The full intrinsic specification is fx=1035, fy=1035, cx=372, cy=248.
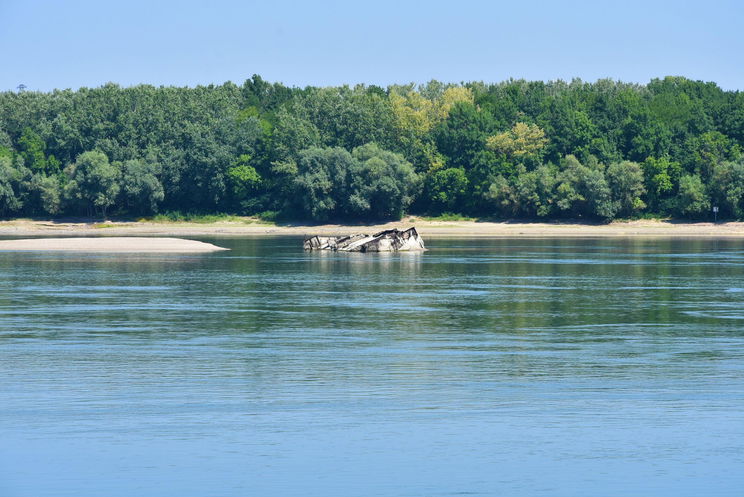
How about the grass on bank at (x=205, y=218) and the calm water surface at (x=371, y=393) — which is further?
the grass on bank at (x=205, y=218)

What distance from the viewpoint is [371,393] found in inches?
870

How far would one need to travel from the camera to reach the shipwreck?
87.6 meters

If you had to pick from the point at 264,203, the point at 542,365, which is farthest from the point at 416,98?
the point at 542,365

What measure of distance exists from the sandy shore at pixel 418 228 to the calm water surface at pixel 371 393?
7632 centimetres

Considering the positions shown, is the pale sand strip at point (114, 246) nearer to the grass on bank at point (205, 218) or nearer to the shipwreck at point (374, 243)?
the shipwreck at point (374, 243)

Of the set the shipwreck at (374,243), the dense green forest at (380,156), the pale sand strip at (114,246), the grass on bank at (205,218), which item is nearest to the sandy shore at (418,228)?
the grass on bank at (205,218)

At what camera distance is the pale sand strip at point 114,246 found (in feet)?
288

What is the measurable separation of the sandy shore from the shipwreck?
34.3 metres

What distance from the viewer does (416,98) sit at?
498 feet

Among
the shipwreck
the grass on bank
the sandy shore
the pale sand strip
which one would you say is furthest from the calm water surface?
the grass on bank

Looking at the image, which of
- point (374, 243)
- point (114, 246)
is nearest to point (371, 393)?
point (374, 243)

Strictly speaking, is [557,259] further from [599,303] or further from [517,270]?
[599,303]

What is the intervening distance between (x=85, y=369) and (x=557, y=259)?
50.6m

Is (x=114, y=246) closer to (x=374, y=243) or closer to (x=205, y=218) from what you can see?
(x=374, y=243)
